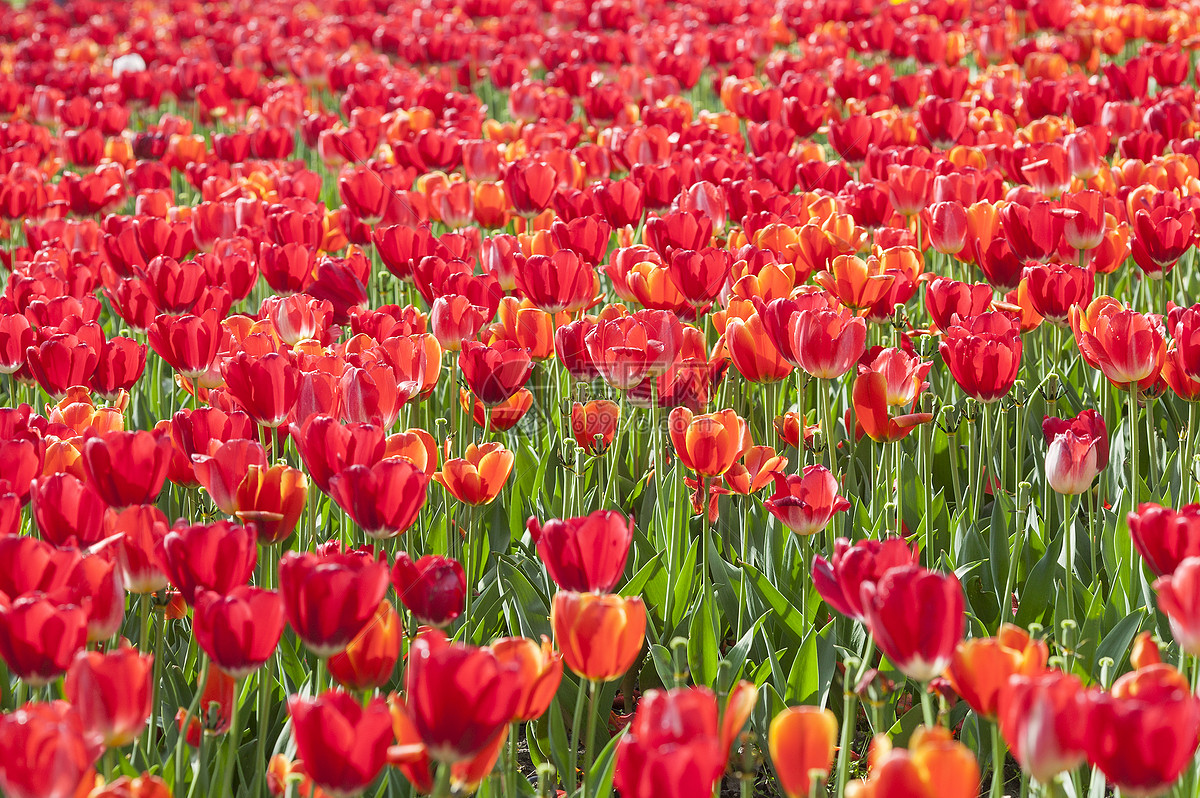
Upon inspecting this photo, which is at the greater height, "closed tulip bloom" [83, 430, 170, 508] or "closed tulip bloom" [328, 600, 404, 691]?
"closed tulip bloom" [83, 430, 170, 508]

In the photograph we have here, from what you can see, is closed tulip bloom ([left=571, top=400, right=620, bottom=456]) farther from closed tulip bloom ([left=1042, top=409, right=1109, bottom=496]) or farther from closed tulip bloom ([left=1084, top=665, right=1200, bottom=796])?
closed tulip bloom ([left=1084, top=665, right=1200, bottom=796])

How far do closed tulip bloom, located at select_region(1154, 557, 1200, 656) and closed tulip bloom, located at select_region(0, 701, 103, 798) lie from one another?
3.58 feet

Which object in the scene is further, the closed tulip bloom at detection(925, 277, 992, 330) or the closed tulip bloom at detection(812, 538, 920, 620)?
the closed tulip bloom at detection(925, 277, 992, 330)

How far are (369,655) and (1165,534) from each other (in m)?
0.97

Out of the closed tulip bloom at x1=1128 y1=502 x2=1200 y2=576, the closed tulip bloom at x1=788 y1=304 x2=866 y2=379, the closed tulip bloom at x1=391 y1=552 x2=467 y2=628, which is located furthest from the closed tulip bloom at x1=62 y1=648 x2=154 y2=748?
the closed tulip bloom at x1=788 y1=304 x2=866 y2=379

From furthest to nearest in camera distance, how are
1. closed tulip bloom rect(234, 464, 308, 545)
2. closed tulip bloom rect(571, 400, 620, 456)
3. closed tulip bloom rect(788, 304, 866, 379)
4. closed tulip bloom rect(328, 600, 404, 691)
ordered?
1. closed tulip bloom rect(571, 400, 620, 456)
2. closed tulip bloom rect(788, 304, 866, 379)
3. closed tulip bloom rect(234, 464, 308, 545)
4. closed tulip bloom rect(328, 600, 404, 691)

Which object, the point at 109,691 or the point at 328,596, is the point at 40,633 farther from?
the point at 328,596

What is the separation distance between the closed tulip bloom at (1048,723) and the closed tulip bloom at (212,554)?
35.0 inches

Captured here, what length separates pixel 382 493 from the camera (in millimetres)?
1682

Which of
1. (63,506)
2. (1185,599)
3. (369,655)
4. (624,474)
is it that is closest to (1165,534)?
(1185,599)

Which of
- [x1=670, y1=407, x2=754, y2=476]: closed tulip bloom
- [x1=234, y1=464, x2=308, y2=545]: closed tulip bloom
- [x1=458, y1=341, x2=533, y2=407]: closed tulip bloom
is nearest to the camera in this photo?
[x1=234, y1=464, x2=308, y2=545]: closed tulip bloom

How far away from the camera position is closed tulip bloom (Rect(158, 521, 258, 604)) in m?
1.50

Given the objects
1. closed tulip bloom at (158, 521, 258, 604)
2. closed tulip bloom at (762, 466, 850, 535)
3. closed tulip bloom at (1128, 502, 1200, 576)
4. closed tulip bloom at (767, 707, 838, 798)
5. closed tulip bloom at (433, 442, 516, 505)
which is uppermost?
closed tulip bloom at (158, 521, 258, 604)

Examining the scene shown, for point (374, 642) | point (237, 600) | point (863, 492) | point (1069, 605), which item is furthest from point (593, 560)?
point (863, 492)
